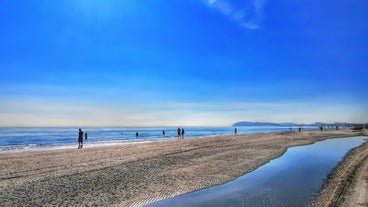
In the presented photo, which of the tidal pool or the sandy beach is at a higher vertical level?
the sandy beach

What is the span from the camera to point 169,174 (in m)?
16.4

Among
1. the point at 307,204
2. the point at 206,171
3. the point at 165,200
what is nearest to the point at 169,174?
the point at 206,171

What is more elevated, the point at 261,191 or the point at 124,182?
the point at 124,182

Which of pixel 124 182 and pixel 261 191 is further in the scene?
pixel 124 182

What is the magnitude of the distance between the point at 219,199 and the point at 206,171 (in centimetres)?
619

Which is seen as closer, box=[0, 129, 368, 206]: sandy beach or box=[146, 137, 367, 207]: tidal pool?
box=[0, 129, 368, 206]: sandy beach

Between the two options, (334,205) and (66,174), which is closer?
(334,205)

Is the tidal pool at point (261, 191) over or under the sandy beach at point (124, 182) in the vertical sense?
under

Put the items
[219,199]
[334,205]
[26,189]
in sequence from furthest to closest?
[26,189] → [219,199] → [334,205]

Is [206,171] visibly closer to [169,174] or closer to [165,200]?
[169,174]

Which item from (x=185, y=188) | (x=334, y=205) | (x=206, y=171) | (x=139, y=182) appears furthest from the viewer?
(x=206, y=171)

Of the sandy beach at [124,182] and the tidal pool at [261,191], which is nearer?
the sandy beach at [124,182]

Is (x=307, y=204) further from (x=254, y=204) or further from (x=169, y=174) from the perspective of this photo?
(x=169, y=174)

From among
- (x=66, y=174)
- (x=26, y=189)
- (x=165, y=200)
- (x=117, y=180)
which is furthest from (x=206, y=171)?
(x=26, y=189)
